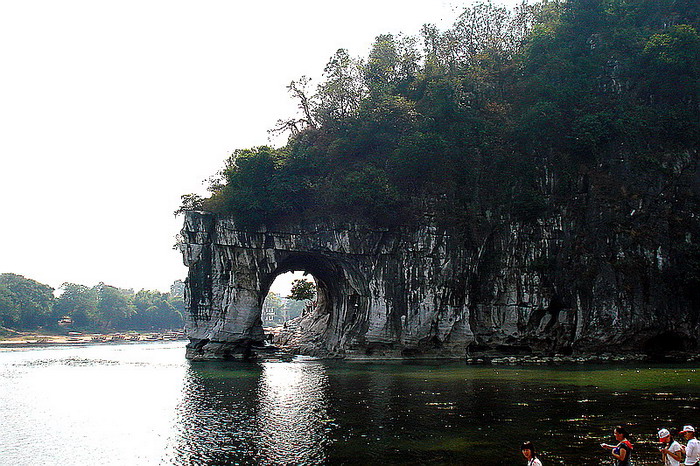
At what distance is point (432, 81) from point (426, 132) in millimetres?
4897

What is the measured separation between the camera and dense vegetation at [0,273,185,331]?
326 feet

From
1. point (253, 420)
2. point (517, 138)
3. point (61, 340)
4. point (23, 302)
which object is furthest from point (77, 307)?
point (253, 420)

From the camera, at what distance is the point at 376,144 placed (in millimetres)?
49375

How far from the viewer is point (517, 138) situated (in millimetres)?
46781

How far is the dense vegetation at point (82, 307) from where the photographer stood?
99.3m

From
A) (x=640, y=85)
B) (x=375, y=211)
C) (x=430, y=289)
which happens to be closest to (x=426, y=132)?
(x=375, y=211)

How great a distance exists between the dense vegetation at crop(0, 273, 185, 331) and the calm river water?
68.9 meters

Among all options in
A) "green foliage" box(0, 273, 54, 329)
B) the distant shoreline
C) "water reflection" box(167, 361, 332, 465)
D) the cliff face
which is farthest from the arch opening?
"green foliage" box(0, 273, 54, 329)

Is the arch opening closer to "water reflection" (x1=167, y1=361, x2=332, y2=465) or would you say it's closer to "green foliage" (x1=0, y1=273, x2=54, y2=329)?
"water reflection" (x1=167, y1=361, x2=332, y2=465)

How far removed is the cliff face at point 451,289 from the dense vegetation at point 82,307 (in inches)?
1975

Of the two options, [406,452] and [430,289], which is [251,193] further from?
[406,452]

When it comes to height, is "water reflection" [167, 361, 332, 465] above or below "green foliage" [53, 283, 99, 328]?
below

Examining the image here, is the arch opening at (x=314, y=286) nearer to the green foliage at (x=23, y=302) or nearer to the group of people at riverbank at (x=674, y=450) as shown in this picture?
the group of people at riverbank at (x=674, y=450)

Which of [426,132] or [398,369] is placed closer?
[398,369]
